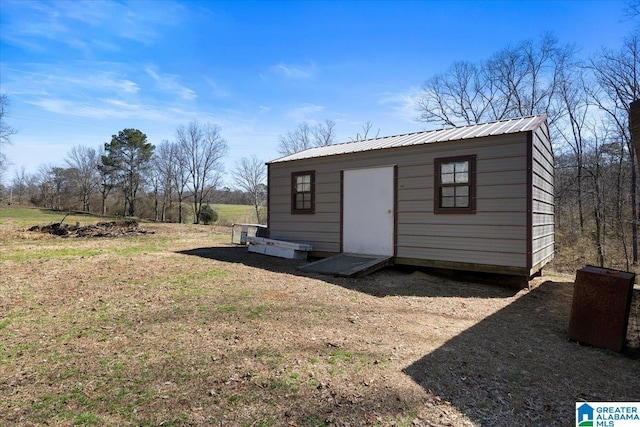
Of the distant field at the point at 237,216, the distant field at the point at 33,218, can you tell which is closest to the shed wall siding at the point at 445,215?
the distant field at the point at 33,218

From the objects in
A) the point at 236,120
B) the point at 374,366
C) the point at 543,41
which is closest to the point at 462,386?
the point at 374,366

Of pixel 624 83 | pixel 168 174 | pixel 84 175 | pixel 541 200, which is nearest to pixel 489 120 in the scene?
pixel 624 83

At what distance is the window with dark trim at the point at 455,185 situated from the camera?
6.50 meters

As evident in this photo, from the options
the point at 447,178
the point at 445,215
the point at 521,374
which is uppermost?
the point at 447,178

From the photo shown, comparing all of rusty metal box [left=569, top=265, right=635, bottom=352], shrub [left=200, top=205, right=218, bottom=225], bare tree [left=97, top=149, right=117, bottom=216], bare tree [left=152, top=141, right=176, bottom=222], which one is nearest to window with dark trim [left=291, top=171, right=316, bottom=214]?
rusty metal box [left=569, top=265, right=635, bottom=352]

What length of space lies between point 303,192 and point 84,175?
34368 mm

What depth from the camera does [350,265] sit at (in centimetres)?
706

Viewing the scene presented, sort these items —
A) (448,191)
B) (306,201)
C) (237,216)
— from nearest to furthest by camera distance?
(448,191)
(306,201)
(237,216)

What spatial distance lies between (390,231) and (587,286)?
12.9ft

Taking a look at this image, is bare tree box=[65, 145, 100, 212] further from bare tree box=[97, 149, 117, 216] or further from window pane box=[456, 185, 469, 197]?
window pane box=[456, 185, 469, 197]

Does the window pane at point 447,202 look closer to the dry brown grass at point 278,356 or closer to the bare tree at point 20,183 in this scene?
the dry brown grass at point 278,356

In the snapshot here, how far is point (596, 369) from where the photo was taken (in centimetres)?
322

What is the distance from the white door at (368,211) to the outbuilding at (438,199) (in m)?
0.02

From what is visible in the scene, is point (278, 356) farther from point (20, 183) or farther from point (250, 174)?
point (20, 183)
